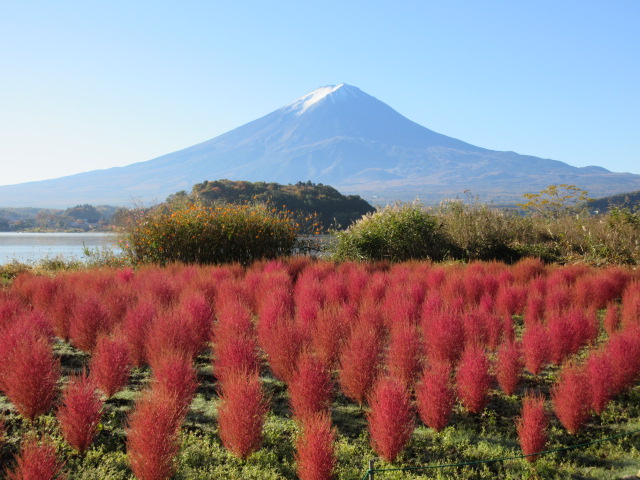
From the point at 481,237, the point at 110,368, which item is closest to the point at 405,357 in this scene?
the point at 110,368

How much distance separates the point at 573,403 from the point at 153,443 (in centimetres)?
301

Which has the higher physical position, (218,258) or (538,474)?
(218,258)

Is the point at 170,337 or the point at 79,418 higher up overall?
the point at 170,337

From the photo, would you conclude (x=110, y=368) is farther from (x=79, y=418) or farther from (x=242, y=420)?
(x=242, y=420)

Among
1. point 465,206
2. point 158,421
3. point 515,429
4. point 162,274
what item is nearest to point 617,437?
point 515,429

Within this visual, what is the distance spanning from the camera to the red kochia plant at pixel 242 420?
144 inches

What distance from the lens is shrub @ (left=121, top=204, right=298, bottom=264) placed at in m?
12.9

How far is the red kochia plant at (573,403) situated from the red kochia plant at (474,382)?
55 centimetres

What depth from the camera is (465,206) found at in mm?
15797

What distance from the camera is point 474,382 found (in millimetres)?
4391

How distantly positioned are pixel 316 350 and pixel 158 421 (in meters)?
2.34

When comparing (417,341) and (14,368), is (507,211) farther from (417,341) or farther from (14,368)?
(14,368)

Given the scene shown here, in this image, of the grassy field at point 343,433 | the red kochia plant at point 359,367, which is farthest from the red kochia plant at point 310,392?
the red kochia plant at point 359,367

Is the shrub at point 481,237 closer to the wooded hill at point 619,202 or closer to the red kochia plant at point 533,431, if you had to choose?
the wooded hill at point 619,202
